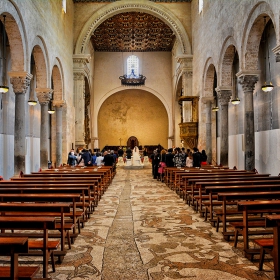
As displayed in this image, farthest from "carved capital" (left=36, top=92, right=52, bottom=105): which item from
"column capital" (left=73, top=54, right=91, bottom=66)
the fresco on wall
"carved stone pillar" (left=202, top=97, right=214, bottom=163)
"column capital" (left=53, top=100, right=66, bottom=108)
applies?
the fresco on wall

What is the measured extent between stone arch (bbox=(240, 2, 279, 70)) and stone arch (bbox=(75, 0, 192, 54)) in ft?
37.0

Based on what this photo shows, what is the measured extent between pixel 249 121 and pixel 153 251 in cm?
946

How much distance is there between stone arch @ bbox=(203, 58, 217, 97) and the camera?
66.4 feet

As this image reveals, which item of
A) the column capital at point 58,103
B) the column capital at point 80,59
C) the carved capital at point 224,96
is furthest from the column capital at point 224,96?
the column capital at point 80,59

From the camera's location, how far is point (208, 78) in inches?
823

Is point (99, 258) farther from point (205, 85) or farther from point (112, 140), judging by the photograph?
point (112, 140)

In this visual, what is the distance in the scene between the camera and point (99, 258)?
16.7 ft

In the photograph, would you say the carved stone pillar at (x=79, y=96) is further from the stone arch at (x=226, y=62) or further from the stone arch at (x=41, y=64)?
the stone arch at (x=226, y=62)

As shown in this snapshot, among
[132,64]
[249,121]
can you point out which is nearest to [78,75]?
[132,64]

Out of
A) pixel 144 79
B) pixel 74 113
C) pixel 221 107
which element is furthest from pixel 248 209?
pixel 144 79

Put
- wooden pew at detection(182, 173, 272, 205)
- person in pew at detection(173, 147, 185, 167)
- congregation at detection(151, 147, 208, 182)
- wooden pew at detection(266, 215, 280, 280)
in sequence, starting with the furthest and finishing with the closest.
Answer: person in pew at detection(173, 147, 185, 167)
congregation at detection(151, 147, 208, 182)
wooden pew at detection(182, 173, 272, 205)
wooden pew at detection(266, 215, 280, 280)

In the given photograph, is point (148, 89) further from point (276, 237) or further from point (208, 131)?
point (276, 237)

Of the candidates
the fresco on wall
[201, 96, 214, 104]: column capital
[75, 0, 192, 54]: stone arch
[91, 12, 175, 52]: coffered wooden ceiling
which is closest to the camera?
[201, 96, 214, 104]: column capital

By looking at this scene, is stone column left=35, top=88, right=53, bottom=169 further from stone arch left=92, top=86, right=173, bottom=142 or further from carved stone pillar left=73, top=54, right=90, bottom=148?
stone arch left=92, top=86, right=173, bottom=142
